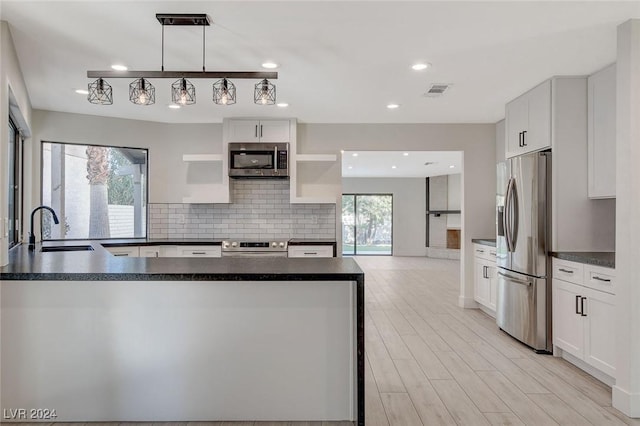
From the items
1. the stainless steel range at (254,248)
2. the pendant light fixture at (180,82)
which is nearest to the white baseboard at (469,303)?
the stainless steel range at (254,248)

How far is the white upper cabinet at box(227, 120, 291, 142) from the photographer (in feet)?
17.7

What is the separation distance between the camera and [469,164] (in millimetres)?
Result: 5637

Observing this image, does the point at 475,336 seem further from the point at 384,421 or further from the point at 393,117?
the point at 393,117

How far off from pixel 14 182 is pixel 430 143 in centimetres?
493

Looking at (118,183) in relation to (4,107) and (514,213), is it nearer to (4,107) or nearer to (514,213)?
(4,107)

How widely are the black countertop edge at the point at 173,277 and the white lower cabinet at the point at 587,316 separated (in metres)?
2.00

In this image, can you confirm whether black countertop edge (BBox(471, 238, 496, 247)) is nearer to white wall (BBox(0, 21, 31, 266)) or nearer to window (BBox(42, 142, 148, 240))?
window (BBox(42, 142, 148, 240))

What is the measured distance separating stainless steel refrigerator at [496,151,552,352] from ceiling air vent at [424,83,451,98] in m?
0.97

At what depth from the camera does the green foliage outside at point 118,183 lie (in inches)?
217

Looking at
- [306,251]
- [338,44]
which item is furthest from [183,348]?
[306,251]

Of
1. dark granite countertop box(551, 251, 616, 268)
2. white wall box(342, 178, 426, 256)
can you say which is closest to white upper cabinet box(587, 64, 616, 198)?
dark granite countertop box(551, 251, 616, 268)

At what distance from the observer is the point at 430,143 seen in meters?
5.65

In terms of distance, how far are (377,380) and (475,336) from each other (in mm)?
1628

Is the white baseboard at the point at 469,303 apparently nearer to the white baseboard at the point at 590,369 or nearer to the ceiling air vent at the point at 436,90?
the white baseboard at the point at 590,369
